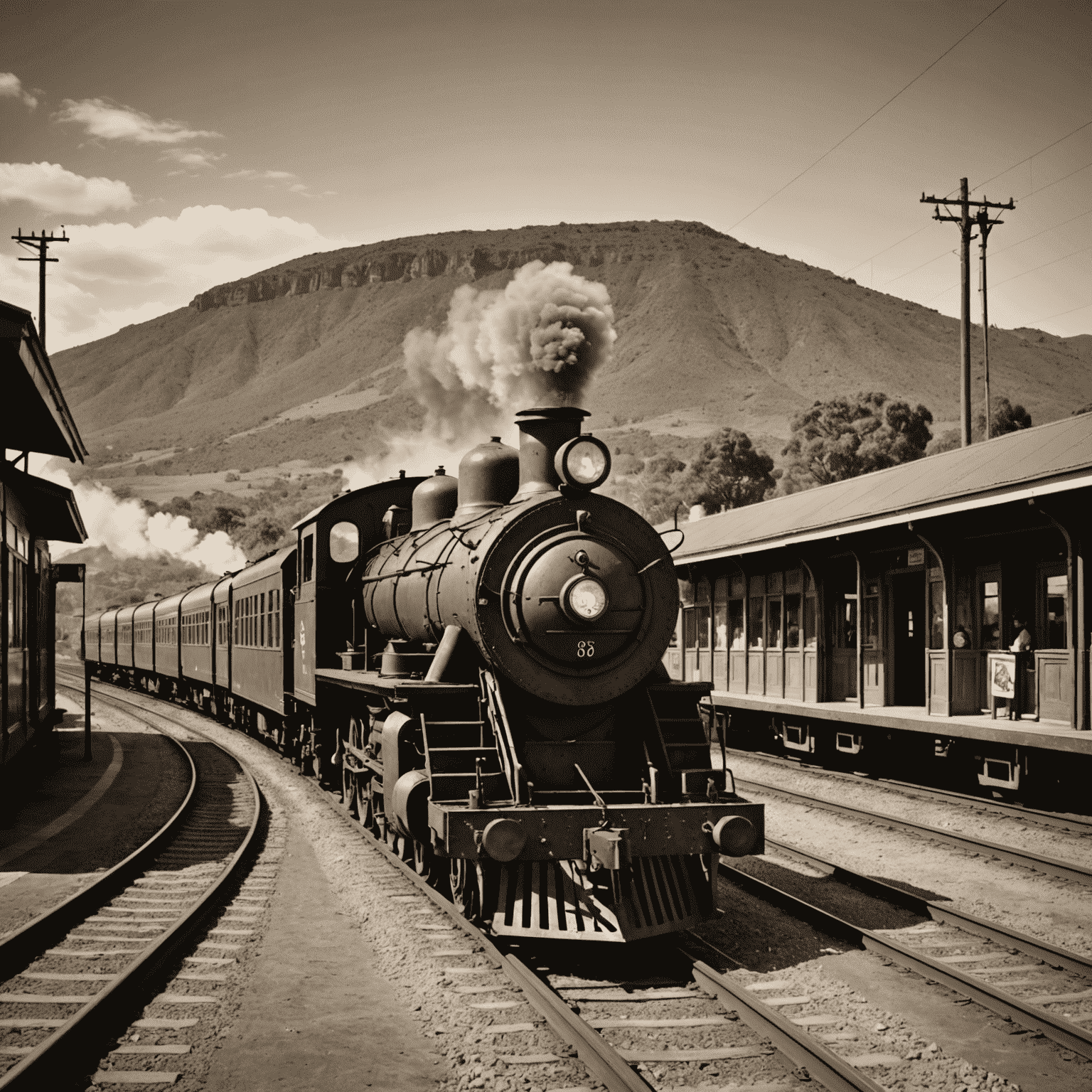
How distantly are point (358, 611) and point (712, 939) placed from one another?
6.82 m

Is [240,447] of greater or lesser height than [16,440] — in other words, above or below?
above

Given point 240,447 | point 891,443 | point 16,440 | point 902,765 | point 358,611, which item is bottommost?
point 902,765

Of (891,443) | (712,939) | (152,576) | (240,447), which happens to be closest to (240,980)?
(712,939)

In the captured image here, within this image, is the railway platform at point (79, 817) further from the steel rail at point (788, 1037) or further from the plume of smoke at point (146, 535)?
the plume of smoke at point (146, 535)

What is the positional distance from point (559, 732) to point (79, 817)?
762 centimetres

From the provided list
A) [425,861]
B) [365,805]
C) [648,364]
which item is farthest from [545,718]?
[648,364]

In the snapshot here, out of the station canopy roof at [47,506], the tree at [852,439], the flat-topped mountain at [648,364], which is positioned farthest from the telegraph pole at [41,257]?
the flat-topped mountain at [648,364]

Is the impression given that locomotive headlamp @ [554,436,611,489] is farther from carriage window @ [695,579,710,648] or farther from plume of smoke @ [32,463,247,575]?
plume of smoke @ [32,463,247,575]

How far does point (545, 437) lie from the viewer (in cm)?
891

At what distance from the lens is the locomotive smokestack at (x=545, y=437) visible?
8.86 metres

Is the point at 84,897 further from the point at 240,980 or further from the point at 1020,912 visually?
the point at 1020,912

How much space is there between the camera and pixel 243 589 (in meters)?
19.3

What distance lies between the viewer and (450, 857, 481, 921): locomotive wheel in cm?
783

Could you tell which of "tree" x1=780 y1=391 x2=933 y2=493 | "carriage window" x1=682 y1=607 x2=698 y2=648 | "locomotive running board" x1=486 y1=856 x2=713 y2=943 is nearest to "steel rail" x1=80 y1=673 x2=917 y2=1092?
"locomotive running board" x1=486 y1=856 x2=713 y2=943
